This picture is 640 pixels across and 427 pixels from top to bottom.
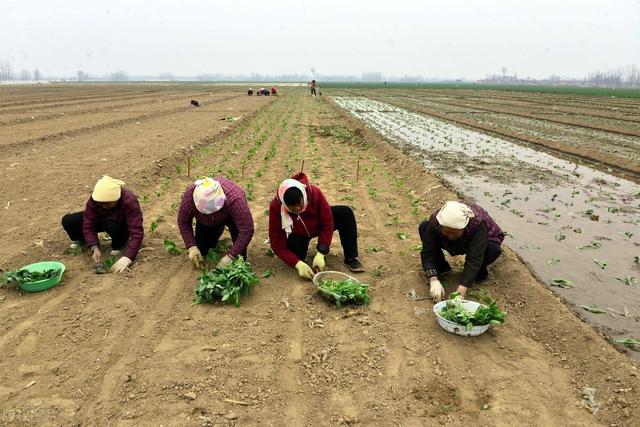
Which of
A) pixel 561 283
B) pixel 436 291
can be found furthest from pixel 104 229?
pixel 561 283

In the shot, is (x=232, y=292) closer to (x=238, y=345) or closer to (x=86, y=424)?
(x=238, y=345)

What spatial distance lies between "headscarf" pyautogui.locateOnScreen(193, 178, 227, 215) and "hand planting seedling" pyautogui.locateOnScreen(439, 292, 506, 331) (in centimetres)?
249

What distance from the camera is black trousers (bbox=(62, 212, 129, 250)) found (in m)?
5.31

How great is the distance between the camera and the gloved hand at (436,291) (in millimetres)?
4406

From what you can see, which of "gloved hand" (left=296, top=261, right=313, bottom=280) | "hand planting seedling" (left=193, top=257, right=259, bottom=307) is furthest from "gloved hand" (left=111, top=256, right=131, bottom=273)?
"gloved hand" (left=296, top=261, right=313, bottom=280)

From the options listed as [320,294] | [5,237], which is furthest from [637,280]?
[5,237]

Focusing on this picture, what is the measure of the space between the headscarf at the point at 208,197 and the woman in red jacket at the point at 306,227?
55 cm

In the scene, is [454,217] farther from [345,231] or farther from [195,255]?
[195,255]

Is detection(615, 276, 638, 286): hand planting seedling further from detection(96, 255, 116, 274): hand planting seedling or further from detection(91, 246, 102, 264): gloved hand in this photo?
detection(91, 246, 102, 264): gloved hand

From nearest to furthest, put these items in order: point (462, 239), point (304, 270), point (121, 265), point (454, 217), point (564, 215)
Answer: point (454, 217) < point (462, 239) < point (304, 270) < point (121, 265) < point (564, 215)

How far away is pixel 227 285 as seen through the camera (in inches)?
173

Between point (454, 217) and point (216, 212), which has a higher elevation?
point (454, 217)

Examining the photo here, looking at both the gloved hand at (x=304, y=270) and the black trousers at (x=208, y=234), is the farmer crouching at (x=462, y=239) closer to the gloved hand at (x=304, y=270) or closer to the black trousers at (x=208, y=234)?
the gloved hand at (x=304, y=270)

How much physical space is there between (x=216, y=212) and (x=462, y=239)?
2640 mm
